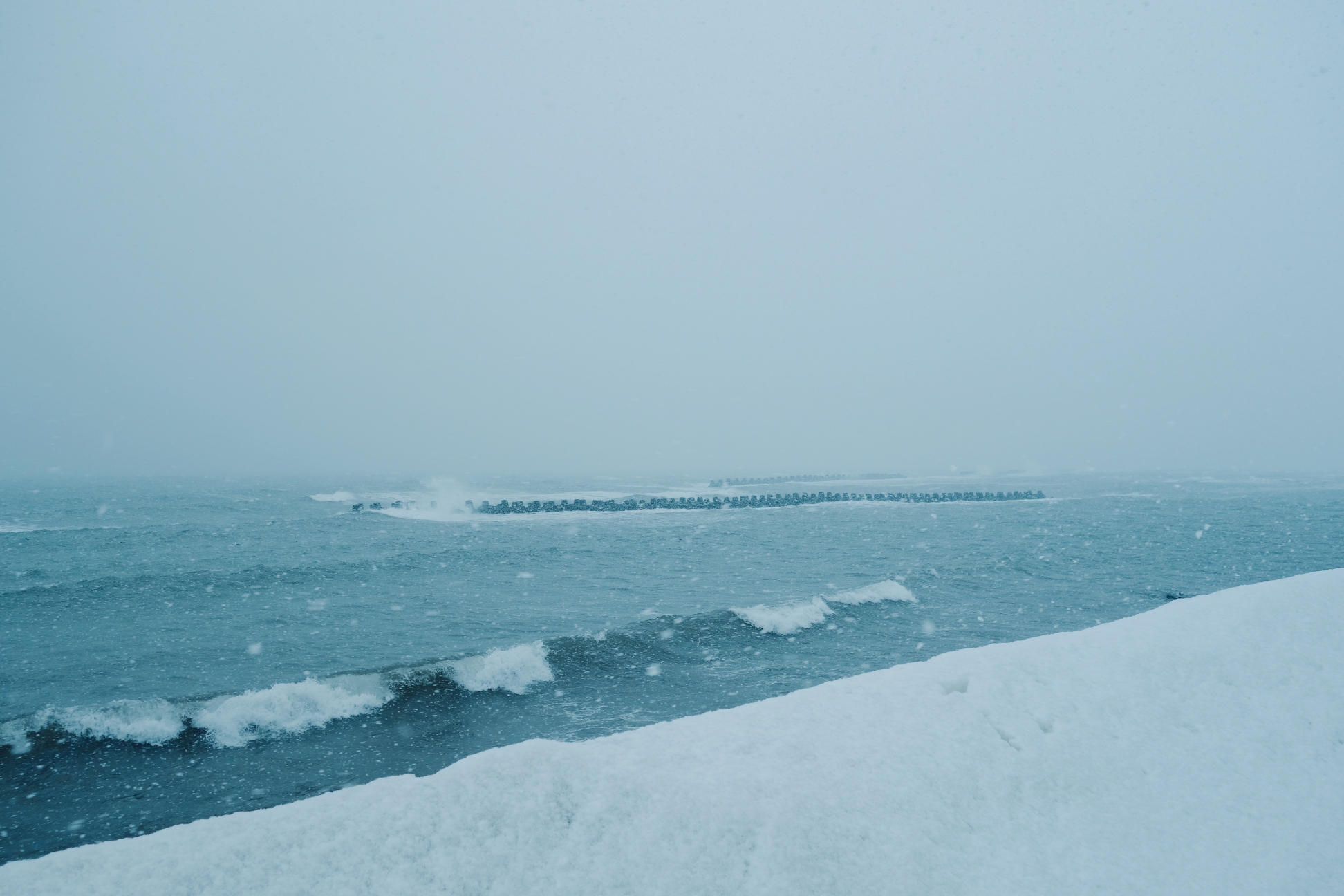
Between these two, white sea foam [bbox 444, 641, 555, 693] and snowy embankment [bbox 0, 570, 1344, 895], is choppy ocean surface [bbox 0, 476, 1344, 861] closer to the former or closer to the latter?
white sea foam [bbox 444, 641, 555, 693]

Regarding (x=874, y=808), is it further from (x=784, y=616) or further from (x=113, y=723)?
(x=784, y=616)

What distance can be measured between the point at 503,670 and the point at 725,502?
48.2 meters

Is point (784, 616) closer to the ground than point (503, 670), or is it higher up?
higher up

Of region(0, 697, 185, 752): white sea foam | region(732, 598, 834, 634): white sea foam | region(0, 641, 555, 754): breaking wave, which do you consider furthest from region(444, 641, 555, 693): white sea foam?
region(732, 598, 834, 634): white sea foam

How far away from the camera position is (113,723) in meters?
9.50

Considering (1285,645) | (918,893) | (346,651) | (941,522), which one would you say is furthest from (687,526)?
(918,893)

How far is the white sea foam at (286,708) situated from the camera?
9.43 meters

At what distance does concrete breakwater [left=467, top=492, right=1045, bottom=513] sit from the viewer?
53438mm

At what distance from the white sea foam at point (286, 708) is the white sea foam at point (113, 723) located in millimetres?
387

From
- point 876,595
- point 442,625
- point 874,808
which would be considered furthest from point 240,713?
point 876,595

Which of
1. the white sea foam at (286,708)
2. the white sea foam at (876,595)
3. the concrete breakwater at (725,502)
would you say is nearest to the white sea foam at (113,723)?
the white sea foam at (286,708)

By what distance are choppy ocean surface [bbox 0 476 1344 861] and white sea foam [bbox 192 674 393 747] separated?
4cm

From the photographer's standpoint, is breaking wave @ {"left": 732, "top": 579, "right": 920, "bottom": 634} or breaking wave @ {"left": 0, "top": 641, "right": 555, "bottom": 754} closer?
breaking wave @ {"left": 0, "top": 641, "right": 555, "bottom": 754}

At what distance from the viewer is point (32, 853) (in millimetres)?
6355
